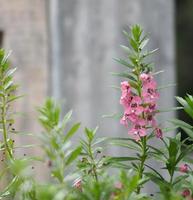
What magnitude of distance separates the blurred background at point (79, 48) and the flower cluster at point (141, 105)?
3595 mm

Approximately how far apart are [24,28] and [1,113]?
158 inches

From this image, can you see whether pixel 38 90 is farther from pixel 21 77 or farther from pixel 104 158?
pixel 104 158

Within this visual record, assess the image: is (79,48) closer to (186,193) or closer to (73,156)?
(186,193)

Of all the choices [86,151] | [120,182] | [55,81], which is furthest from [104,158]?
[55,81]

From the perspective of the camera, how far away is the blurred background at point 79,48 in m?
5.40

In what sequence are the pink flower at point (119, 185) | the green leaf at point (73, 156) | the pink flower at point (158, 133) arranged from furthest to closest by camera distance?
1. the pink flower at point (158, 133)
2. the pink flower at point (119, 185)
3. the green leaf at point (73, 156)

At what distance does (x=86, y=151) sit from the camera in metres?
1.64

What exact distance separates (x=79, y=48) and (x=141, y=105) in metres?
3.88

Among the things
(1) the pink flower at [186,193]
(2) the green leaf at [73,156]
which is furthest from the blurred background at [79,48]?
(2) the green leaf at [73,156]

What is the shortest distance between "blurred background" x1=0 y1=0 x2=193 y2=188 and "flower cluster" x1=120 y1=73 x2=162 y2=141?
359 centimetres

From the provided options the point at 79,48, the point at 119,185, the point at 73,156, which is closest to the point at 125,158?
the point at 119,185

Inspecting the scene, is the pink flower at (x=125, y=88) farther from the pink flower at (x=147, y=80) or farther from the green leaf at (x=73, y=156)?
the green leaf at (x=73, y=156)

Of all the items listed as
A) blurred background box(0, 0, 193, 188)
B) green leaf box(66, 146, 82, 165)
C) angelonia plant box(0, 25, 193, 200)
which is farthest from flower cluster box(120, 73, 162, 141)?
blurred background box(0, 0, 193, 188)

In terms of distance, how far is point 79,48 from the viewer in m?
5.43
